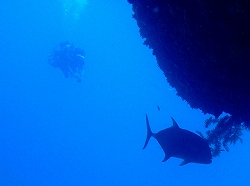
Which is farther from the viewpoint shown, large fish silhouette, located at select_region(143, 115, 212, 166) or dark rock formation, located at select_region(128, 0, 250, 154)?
large fish silhouette, located at select_region(143, 115, 212, 166)

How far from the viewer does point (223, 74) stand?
3.67m

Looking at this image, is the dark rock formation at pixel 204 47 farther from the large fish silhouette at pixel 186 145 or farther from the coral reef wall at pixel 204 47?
the large fish silhouette at pixel 186 145

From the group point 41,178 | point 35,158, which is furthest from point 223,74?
point 35,158

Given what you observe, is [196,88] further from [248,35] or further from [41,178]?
[41,178]

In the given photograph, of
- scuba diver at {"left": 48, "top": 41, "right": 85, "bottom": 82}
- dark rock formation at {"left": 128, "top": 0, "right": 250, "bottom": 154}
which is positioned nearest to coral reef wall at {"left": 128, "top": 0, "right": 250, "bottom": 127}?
dark rock formation at {"left": 128, "top": 0, "right": 250, "bottom": 154}

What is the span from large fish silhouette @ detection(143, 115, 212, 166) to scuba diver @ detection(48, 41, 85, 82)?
1998 cm

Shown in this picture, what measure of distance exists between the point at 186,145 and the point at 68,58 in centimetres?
2085

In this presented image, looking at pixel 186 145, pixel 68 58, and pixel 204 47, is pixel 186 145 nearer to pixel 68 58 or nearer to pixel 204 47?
pixel 204 47

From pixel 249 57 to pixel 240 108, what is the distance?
1.42 m

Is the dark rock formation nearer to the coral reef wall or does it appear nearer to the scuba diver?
the coral reef wall

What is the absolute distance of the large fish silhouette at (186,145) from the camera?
4449 millimetres

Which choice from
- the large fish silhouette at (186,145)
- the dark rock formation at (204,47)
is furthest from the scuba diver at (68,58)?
the large fish silhouette at (186,145)

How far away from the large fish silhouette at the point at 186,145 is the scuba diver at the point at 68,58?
20.0m

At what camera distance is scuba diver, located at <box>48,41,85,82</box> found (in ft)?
77.3
